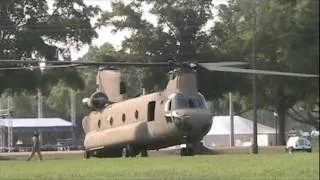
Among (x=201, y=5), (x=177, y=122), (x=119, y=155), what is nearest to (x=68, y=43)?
(x=119, y=155)

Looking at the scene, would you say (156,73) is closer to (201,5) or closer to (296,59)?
(201,5)

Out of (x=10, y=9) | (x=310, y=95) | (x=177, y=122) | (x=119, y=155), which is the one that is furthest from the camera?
(x=119, y=155)

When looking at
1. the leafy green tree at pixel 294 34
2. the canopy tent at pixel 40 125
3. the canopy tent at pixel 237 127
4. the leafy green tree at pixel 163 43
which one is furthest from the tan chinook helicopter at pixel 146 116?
the canopy tent at pixel 237 127

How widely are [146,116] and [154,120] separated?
466mm

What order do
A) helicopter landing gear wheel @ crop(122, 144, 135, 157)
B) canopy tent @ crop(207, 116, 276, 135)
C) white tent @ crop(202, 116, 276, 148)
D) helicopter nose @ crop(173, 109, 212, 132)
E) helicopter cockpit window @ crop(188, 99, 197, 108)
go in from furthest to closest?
canopy tent @ crop(207, 116, 276, 135), white tent @ crop(202, 116, 276, 148), helicopter landing gear wheel @ crop(122, 144, 135, 157), helicopter cockpit window @ crop(188, 99, 197, 108), helicopter nose @ crop(173, 109, 212, 132)

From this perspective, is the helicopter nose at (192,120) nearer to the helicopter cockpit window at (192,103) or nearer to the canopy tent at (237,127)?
the helicopter cockpit window at (192,103)

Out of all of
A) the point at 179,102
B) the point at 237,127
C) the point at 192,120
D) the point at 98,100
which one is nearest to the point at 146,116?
the point at 179,102

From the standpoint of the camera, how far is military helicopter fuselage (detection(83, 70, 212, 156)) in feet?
87.9

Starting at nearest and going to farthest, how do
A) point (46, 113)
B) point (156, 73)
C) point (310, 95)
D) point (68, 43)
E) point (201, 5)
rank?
1. point (310, 95)
2. point (201, 5)
3. point (68, 43)
4. point (156, 73)
5. point (46, 113)

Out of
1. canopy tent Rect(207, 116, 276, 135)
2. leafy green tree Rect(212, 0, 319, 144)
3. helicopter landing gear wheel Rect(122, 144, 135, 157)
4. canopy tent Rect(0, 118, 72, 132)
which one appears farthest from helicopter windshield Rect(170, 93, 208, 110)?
canopy tent Rect(207, 116, 276, 135)

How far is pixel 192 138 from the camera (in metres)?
27.3

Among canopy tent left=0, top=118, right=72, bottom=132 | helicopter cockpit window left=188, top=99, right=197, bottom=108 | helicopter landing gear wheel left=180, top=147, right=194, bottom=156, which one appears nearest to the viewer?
helicopter landing gear wheel left=180, top=147, right=194, bottom=156

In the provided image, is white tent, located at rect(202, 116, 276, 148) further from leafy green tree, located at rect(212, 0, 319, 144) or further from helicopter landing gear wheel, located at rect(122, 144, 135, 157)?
leafy green tree, located at rect(212, 0, 319, 144)

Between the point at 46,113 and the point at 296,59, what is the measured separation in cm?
8416
